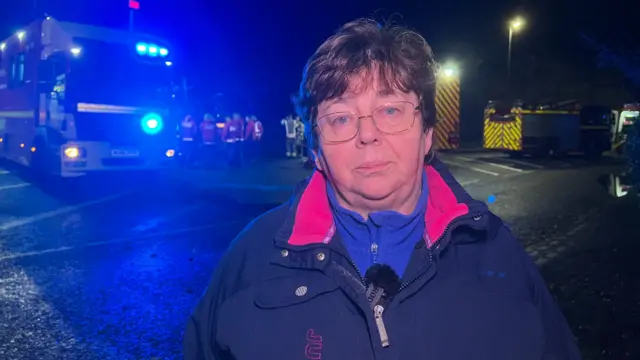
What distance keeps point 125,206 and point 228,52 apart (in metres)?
25.0

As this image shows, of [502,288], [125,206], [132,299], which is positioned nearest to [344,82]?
[502,288]

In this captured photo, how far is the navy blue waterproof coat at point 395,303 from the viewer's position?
62.7 inches

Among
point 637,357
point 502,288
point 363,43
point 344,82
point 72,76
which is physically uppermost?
point 72,76

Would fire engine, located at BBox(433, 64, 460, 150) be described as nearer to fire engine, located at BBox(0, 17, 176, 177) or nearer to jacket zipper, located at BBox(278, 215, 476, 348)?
fire engine, located at BBox(0, 17, 176, 177)

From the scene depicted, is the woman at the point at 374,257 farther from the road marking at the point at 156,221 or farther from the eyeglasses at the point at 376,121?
the road marking at the point at 156,221

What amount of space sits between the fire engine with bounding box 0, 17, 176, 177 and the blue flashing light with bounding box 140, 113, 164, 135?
0.07ft

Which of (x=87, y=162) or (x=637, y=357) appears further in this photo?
(x=87, y=162)

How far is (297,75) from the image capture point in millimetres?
A: 33344

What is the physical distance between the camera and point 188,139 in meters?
16.9

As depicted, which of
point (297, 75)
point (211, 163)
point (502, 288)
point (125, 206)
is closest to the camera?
point (502, 288)

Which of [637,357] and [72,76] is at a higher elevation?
[72,76]

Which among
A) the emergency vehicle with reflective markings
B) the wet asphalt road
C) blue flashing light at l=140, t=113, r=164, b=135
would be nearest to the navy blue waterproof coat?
the wet asphalt road

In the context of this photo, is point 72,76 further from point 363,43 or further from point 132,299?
point 363,43

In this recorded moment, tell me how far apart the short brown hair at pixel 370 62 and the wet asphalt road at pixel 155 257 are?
304cm
